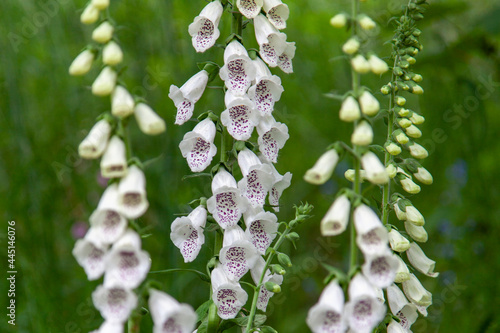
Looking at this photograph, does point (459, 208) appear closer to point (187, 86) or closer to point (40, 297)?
point (187, 86)

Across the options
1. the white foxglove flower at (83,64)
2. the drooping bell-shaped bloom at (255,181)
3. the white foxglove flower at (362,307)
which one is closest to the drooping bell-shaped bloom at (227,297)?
the drooping bell-shaped bloom at (255,181)

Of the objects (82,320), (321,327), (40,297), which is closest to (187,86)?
(321,327)

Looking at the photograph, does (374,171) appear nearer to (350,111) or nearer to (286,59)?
(350,111)

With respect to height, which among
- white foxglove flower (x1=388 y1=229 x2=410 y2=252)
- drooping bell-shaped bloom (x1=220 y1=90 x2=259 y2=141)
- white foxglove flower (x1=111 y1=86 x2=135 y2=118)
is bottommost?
white foxglove flower (x1=388 y1=229 x2=410 y2=252)

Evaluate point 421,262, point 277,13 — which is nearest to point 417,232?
point 421,262

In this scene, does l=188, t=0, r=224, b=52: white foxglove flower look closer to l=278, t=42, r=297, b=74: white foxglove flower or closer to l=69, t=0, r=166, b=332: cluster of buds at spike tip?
l=278, t=42, r=297, b=74: white foxglove flower

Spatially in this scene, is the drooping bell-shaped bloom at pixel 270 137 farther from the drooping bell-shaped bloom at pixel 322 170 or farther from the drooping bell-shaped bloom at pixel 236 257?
the drooping bell-shaped bloom at pixel 322 170

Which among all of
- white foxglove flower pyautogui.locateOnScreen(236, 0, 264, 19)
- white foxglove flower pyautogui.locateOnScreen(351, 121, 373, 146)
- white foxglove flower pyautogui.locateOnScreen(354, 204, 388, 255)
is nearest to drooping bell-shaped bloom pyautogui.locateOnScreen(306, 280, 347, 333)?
white foxglove flower pyautogui.locateOnScreen(354, 204, 388, 255)
